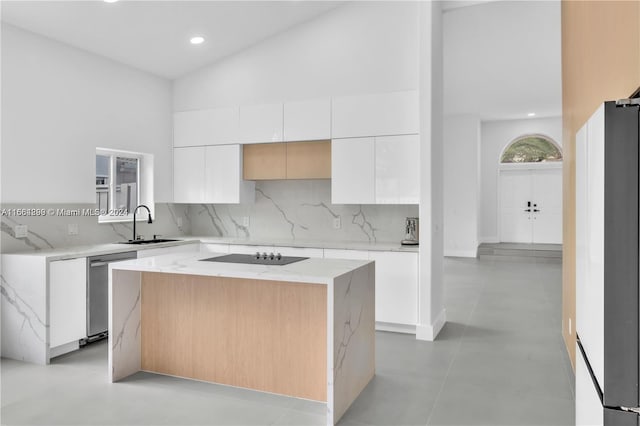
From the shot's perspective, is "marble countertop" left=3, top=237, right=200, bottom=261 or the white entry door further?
the white entry door

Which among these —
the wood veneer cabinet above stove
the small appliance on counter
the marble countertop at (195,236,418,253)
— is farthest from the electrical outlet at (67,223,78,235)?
the small appliance on counter

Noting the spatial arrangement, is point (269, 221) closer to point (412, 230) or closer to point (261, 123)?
point (261, 123)

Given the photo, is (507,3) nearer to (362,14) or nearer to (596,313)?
(362,14)

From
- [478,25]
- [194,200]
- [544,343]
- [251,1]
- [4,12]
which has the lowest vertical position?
[544,343]

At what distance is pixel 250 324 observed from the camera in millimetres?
3160

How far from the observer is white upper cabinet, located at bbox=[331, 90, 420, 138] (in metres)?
4.54

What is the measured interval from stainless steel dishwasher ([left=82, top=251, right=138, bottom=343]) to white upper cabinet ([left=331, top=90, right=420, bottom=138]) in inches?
101

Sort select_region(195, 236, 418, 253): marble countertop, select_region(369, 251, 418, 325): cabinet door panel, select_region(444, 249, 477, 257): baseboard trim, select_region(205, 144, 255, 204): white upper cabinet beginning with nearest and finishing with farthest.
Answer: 1. select_region(369, 251, 418, 325): cabinet door panel
2. select_region(195, 236, 418, 253): marble countertop
3. select_region(205, 144, 255, 204): white upper cabinet
4. select_region(444, 249, 477, 257): baseboard trim

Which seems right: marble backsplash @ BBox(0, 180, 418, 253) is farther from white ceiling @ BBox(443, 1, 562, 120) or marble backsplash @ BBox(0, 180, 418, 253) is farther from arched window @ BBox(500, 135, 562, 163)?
arched window @ BBox(500, 135, 562, 163)

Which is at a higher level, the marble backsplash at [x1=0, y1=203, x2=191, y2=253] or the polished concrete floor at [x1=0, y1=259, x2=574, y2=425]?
the marble backsplash at [x1=0, y1=203, x2=191, y2=253]

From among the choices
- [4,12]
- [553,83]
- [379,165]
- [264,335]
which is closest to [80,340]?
[264,335]

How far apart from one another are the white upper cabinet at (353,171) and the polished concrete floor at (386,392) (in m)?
1.42

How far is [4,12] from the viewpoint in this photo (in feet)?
12.1

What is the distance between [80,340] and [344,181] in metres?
2.86
